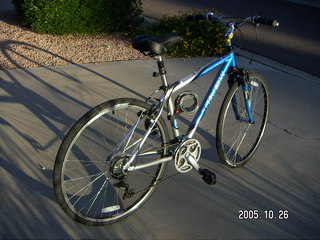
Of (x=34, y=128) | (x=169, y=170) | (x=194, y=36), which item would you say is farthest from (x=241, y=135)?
(x=194, y=36)

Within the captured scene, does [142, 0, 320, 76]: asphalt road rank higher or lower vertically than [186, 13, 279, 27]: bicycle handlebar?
lower

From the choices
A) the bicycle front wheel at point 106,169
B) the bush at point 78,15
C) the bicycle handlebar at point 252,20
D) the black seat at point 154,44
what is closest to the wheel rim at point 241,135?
the bicycle handlebar at point 252,20

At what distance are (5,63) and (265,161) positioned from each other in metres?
3.90

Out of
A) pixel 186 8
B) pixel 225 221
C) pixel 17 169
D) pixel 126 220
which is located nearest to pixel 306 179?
pixel 225 221

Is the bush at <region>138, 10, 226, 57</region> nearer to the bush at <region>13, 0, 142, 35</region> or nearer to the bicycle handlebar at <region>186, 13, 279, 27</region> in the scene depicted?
the bush at <region>13, 0, 142, 35</region>

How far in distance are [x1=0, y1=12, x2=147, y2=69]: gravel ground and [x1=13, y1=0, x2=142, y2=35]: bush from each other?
6.0 inches

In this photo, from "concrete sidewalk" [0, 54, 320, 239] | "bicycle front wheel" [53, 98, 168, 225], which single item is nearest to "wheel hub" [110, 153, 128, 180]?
"bicycle front wheel" [53, 98, 168, 225]

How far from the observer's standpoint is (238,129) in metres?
4.54

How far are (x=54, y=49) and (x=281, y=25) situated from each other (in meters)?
6.06

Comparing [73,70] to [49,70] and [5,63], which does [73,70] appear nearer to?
[49,70]

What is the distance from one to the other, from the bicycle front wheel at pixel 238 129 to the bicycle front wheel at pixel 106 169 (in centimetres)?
61

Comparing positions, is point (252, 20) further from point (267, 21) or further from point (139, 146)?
point (139, 146)

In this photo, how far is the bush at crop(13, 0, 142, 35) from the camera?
7273 millimetres

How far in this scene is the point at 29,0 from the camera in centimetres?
725
